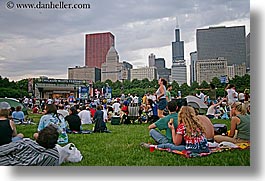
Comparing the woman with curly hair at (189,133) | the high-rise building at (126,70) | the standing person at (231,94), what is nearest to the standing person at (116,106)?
the high-rise building at (126,70)

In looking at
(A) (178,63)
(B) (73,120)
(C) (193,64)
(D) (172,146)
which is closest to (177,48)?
(A) (178,63)

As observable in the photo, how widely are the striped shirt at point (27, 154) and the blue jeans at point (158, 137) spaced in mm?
1303

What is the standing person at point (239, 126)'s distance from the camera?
448 cm

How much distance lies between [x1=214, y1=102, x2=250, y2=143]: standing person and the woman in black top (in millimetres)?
1962

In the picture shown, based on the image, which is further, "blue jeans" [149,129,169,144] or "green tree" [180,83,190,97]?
"green tree" [180,83,190,97]

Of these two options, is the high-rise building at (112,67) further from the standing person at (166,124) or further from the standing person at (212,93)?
the standing person at (212,93)

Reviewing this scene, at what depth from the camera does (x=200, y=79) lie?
4773mm

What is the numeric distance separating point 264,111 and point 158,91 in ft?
4.66

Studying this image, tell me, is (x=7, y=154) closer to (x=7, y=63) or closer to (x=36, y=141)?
(x=36, y=141)

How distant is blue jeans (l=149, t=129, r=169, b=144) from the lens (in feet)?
14.8

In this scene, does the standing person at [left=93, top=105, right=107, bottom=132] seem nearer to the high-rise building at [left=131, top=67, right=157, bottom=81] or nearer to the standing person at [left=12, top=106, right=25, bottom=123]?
the high-rise building at [left=131, top=67, right=157, bottom=81]

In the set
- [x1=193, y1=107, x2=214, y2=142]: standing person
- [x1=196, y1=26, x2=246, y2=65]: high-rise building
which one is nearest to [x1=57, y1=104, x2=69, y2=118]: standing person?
[x1=193, y1=107, x2=214, y2=142]: standing person

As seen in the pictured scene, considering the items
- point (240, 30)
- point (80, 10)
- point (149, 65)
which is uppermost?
point (80, 10)

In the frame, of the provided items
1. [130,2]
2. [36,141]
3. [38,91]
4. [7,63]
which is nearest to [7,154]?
[36,141]
